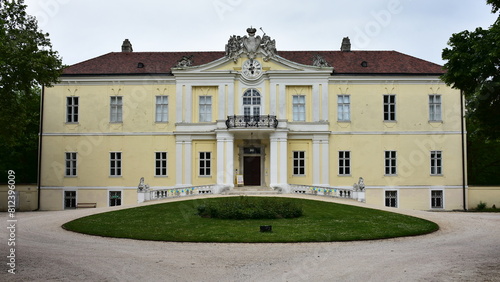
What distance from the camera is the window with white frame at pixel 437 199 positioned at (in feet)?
109

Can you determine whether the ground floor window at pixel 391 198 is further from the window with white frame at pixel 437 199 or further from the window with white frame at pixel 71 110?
the window with white frame at pixel 71 110

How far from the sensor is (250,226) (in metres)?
17.3

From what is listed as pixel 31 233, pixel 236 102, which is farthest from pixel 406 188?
pixel 31 233

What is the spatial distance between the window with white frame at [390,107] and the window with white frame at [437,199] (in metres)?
6.12

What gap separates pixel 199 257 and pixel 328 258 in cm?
337

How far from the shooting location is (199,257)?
12.1 meters

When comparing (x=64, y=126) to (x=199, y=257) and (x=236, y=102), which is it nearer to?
(x=236, y=102)

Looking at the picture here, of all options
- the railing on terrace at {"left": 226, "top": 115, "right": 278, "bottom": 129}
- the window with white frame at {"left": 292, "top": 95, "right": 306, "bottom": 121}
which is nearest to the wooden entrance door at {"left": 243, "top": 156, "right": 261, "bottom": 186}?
the railing on terrace at {"left": 226, "top": 115, "right": 278, "bottom": 129}

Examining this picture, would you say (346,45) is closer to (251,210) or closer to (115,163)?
(115,163)

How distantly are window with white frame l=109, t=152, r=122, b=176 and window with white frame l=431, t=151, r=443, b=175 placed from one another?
22985 mm

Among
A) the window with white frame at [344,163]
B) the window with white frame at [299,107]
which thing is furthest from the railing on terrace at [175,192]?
the window with white frame at [344,163]

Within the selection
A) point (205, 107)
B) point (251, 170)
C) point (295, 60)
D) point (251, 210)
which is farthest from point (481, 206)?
point (205, 107)

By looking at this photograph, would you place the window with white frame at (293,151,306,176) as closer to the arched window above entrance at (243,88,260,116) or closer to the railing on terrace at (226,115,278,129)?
the railing on terrace at (226,115,278,129)

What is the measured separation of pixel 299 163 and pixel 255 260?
2219 cm
